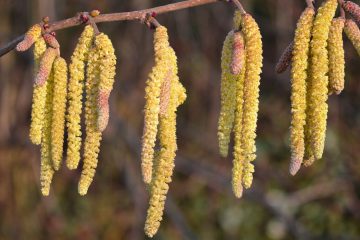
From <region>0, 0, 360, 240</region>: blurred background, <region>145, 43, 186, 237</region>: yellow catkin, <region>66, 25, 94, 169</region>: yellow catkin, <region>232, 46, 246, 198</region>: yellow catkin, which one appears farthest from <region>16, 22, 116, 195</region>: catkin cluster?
<region>0, 0, 360, 240</region>: blurred background

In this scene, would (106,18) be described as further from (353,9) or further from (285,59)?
(353,9)

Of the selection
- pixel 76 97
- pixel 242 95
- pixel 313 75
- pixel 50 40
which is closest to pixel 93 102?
pixel 76 97

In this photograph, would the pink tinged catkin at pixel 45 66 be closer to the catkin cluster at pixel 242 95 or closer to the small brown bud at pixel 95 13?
the small brown bud at pixel 95 13

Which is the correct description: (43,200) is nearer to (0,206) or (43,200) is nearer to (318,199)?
(0,206)

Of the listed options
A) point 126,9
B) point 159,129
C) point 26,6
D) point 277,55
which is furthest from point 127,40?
point 159,129

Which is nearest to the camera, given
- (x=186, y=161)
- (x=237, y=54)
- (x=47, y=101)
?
(x=237, y=54)

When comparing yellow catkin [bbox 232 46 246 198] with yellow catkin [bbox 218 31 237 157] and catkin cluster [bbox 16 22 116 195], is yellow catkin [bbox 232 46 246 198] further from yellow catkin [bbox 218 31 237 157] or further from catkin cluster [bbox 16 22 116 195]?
catkin cluster [bbox 16 22 116 195]
